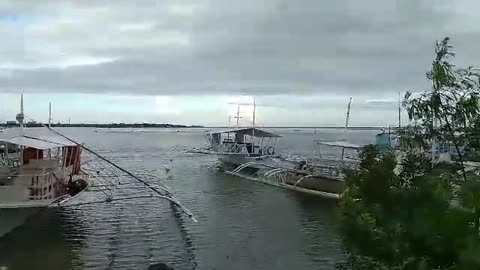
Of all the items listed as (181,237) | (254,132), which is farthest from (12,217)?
(254,132)

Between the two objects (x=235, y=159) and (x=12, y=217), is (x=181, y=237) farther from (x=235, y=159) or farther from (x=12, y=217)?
(x=235, y=159)

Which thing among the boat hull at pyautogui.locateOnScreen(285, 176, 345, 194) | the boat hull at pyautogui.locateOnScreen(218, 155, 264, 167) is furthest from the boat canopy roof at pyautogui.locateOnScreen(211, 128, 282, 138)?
the boat hull at pyautogui.locateOnScreen(285, 176, 345, 194)

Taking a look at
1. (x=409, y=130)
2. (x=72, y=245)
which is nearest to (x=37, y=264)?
(x=72, y=245)

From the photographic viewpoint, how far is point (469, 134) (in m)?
6.97

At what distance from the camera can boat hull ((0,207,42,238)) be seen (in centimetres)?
1905

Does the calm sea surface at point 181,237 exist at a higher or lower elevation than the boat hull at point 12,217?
lower

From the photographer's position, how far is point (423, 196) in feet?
16.8

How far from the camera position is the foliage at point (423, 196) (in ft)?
14.6

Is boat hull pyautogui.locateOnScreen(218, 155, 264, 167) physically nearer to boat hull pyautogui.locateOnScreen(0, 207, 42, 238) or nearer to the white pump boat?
the white pump boat

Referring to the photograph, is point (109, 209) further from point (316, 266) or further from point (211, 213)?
point (316, 266)

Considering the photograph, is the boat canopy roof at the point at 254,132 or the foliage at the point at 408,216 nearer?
the foliage at the point at 408,216

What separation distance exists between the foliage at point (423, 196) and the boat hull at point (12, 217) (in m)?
14.2

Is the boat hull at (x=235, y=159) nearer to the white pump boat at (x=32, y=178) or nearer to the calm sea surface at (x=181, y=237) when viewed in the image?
the calm sea surface at (x=181, y=237)

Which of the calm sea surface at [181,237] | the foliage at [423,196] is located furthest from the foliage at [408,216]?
the calm sea surface at [181,237]
